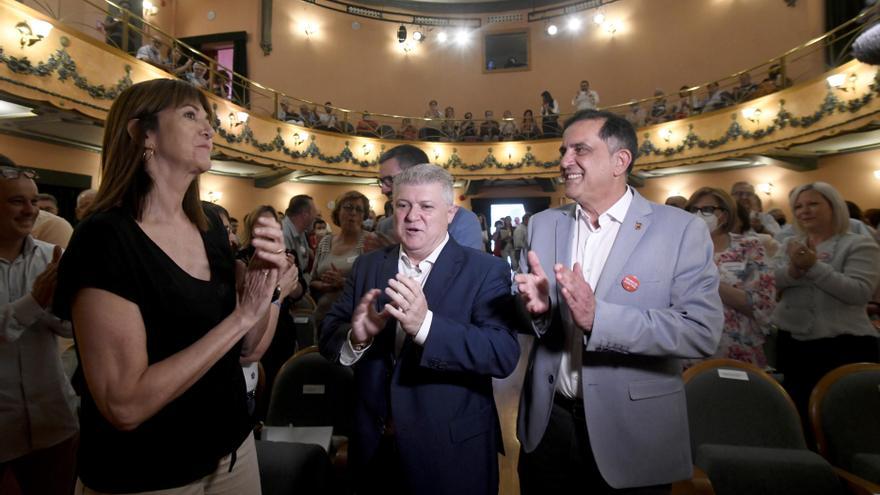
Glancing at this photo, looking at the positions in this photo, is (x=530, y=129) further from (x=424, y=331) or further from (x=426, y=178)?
(x=424, y=331)

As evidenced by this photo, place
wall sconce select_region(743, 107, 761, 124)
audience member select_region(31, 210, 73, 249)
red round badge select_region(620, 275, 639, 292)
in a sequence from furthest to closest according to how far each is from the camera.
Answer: wall sconce select_region(743, 107, 761, 124) < audience member select_region(31, 210, 73, 249) < red round badge select_region(620, 275, 639, 292)

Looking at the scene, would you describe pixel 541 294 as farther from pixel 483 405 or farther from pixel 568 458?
pixel 568 458

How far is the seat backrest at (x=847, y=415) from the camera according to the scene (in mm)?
1873

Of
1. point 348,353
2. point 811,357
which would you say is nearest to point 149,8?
point 348,353

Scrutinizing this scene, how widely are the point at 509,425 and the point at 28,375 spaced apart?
2.85 meters

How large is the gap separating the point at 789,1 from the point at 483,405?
566 inches

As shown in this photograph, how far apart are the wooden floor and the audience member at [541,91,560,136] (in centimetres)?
994

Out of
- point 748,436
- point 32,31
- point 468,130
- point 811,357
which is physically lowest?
point 748,436

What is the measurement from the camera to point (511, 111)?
15.4 meters

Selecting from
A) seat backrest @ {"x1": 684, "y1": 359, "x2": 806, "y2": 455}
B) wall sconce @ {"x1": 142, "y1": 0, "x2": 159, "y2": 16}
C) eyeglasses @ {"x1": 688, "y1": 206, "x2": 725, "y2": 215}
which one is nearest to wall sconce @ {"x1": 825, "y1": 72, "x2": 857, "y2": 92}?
eyeglasses @ {"x1": 688, "y1": 206, "x2": 725, "y2": 215}

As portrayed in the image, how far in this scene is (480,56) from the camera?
51.2 ft

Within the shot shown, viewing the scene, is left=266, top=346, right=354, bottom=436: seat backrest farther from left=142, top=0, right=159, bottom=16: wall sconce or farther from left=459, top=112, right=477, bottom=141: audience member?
left=142, top=0, right=159, bottom=16: wall sconce

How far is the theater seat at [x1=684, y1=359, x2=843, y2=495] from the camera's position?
1.65 metres

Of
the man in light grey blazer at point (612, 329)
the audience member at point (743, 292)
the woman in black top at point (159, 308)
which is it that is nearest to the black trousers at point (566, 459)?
the man in light grey blazer at point (612, 329)
